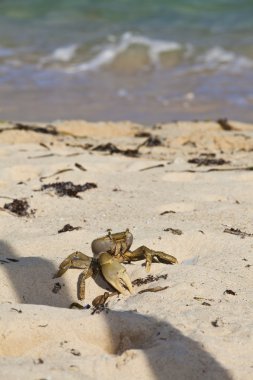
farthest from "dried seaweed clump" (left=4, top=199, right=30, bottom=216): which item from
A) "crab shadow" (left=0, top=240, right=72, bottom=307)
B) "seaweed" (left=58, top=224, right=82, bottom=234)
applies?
"crab shadow" (left=0, top=240, right=72, bottom=307)

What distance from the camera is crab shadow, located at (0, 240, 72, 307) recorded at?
135 inches

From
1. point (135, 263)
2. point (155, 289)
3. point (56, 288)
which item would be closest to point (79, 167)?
point (135, 263)

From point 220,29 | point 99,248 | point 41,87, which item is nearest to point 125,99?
point 41,87

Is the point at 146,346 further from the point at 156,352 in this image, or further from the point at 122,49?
the point at 122,49

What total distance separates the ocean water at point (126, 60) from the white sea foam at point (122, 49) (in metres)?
0.02

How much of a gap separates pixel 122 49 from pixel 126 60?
1.78ft

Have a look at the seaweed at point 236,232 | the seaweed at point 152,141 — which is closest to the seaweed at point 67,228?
the seaweed at point 236,232

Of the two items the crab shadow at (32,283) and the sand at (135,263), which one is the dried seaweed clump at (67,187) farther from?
the crab shadow at (32,283)

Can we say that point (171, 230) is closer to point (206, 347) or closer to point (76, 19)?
point (206, 347)

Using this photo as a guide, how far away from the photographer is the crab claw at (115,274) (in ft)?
11.3

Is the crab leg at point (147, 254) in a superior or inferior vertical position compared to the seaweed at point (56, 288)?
superior

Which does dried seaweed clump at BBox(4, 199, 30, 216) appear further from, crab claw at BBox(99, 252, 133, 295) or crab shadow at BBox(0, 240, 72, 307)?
crab claw at BBox(99, 252, 133, 295)

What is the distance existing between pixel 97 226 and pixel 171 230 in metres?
0.49

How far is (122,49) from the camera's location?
14.1m
